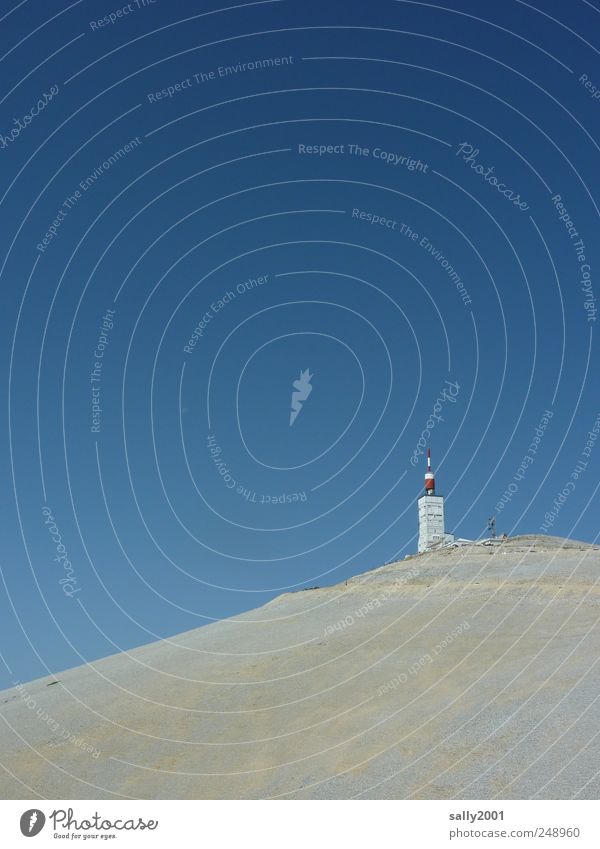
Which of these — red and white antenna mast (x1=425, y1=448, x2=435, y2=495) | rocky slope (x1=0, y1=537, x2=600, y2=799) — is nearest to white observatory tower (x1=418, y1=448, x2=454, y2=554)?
red and white antenna mast (x1=425, y1=448, x2=435, y2=495)

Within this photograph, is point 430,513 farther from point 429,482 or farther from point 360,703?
point 360,703

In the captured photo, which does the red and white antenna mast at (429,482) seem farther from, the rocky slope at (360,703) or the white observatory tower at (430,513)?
the rocky slope at (360,703)

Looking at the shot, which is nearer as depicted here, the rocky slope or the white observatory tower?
the rocky slope

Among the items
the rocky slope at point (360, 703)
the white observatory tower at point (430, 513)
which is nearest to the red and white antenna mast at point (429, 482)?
the white observatory tower at point (430, 513)

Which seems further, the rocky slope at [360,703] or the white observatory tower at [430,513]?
the white observatory tower at [430,513]

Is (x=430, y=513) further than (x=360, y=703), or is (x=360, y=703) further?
(x=430, y=513)

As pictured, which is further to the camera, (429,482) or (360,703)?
(429,482)

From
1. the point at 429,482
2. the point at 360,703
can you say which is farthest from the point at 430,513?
the point at 360,703

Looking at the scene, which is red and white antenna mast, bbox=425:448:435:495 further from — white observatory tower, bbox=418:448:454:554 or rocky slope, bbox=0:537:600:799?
rocky slope, bbox=0:537:600:799
